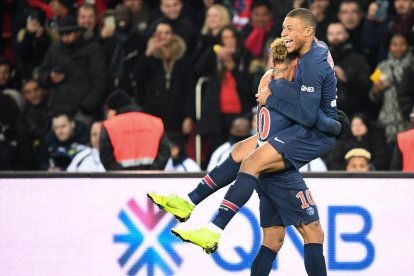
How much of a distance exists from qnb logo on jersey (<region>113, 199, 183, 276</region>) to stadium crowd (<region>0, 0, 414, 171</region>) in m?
2.51

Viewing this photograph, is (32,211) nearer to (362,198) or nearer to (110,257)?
(110,257)

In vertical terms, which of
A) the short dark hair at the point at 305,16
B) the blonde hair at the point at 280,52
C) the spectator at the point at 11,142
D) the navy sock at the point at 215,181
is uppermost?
the short dark hair at the point at 305,16

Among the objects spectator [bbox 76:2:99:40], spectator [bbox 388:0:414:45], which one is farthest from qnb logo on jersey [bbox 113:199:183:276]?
spectator [bbox 76:2:99:40]

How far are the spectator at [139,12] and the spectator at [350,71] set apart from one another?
8.49ft

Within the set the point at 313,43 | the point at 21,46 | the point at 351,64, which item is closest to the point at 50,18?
the point at 21,46

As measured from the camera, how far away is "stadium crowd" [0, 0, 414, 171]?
13.6 meters

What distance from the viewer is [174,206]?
8930 millimetres

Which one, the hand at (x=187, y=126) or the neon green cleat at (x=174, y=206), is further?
the hand at (x=187, y=126)

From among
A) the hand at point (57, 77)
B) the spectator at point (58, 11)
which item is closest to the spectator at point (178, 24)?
the hand at point (57, 77)

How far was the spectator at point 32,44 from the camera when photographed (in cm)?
1555

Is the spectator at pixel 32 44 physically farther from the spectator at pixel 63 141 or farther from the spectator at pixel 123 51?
the spectator at pixel 63 141

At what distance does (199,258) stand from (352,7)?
16.1 ft

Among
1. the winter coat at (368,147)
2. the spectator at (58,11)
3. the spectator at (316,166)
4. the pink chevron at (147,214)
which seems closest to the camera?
the pink chevron at (147,214)

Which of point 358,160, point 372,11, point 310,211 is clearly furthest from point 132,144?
point 372,11
